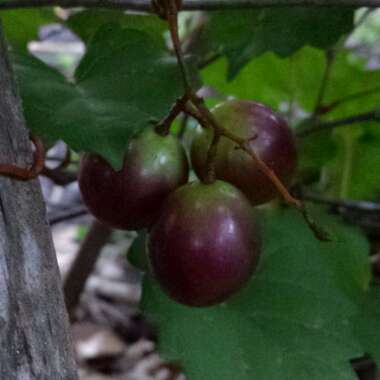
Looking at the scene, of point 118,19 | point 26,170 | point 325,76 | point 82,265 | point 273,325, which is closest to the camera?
point 26,170

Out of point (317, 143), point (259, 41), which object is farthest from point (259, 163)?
point (317, 143)

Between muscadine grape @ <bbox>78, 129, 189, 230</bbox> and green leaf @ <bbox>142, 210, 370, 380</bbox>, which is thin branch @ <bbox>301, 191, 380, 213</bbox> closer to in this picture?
green leaf @ <bbox>142, 210, 370, 380</bbox>

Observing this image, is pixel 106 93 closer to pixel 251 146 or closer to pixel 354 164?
pixel 251 146

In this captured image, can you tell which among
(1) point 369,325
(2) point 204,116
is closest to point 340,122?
(1) point 369,325

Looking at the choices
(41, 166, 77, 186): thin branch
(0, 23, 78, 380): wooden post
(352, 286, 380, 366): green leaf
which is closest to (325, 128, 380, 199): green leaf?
(352, 286, 380, 366): green leaf

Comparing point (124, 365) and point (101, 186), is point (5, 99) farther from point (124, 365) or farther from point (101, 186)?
point (124, 365)

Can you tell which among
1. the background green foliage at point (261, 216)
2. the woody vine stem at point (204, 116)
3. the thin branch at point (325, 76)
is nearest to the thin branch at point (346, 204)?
the background green foliage at point (261, 216)
